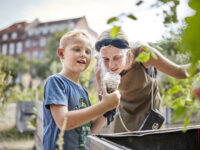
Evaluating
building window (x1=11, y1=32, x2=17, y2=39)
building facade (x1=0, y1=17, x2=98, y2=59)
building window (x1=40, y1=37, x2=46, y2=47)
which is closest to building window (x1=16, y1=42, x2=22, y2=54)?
building facade (x1=0, y1=17, x2=98, y2=59)

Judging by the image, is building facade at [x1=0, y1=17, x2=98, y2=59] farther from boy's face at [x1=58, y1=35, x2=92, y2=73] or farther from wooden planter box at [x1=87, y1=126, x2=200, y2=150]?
wooden planter box at [x1=87, y1=126, x2=200, y2=150]

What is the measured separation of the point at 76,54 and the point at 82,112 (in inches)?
16.6

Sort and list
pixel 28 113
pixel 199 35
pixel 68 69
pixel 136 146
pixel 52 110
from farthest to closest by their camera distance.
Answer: pixel 28 113, pixel 68 69, pixel 52 110, pixel 136 146, pixel 199 35

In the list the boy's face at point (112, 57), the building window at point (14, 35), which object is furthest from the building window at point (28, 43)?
the boy's face at point (112, 57)

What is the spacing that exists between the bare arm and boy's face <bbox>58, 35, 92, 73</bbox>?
1.03ft

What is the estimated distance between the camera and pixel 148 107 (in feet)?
5.87

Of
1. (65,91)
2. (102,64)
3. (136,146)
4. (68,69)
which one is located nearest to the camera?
(136,146)

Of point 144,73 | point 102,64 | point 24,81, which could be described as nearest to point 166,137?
point 102,64

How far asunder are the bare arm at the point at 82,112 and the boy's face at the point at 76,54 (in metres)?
0.31

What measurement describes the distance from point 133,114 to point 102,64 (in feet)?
1.66

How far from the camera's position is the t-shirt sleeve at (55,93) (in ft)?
3.76

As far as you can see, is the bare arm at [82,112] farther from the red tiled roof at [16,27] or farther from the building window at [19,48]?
the building window at [19,48]

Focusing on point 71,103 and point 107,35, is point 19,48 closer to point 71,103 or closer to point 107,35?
point 107,35

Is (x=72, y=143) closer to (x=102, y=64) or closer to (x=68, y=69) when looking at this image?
(x=68, y=69)
